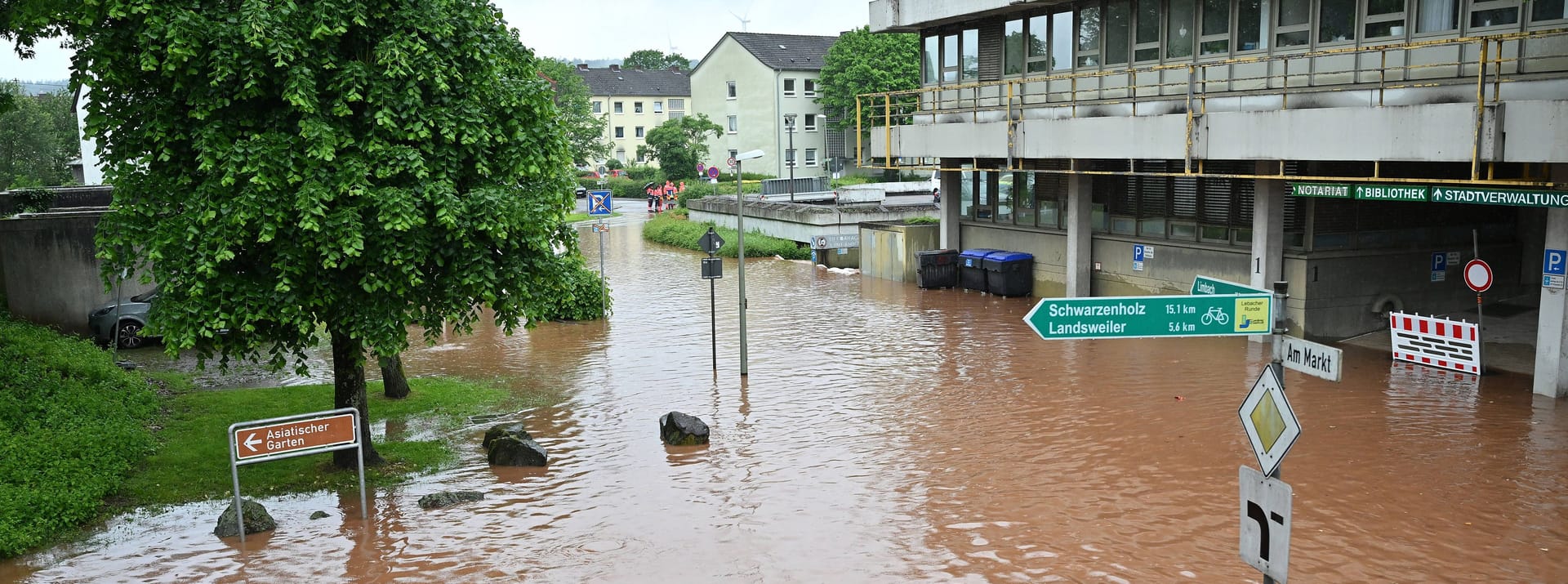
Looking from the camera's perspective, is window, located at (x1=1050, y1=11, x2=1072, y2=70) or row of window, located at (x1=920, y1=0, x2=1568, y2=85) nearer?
row of window, located at (x1=920, y1=0, x2=1568, y2=85)

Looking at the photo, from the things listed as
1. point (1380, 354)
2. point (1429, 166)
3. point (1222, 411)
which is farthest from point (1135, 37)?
point (1222, 411)

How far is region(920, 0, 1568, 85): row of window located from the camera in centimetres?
1673

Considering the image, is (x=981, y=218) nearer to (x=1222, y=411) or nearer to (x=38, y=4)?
(x=1222, y=411)

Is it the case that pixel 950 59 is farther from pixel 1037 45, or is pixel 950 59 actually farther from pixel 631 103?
pixel 631 103

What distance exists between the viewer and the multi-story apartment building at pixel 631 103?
95.4 meters

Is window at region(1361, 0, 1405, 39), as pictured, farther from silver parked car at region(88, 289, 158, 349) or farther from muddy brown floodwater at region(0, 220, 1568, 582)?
silver parked car at region(88, 289, 158, 349)

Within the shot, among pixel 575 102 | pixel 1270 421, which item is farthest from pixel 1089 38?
pixel 575 102

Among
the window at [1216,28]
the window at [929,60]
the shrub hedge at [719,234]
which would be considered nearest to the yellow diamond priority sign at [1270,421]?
the window at [1216,28]

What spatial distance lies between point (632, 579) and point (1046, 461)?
5.36 metres

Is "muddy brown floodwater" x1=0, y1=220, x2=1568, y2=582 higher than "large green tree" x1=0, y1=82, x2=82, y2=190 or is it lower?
lower

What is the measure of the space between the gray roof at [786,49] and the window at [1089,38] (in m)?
46.6

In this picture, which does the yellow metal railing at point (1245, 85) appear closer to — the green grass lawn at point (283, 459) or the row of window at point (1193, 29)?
the row of window at point (1193, 29)

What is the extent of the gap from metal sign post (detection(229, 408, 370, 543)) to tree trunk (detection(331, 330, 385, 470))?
4.44ft

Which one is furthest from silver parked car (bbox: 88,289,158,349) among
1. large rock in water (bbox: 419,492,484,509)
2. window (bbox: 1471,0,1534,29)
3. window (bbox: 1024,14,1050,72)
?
window (bbox: 1471,0,1534,29)
